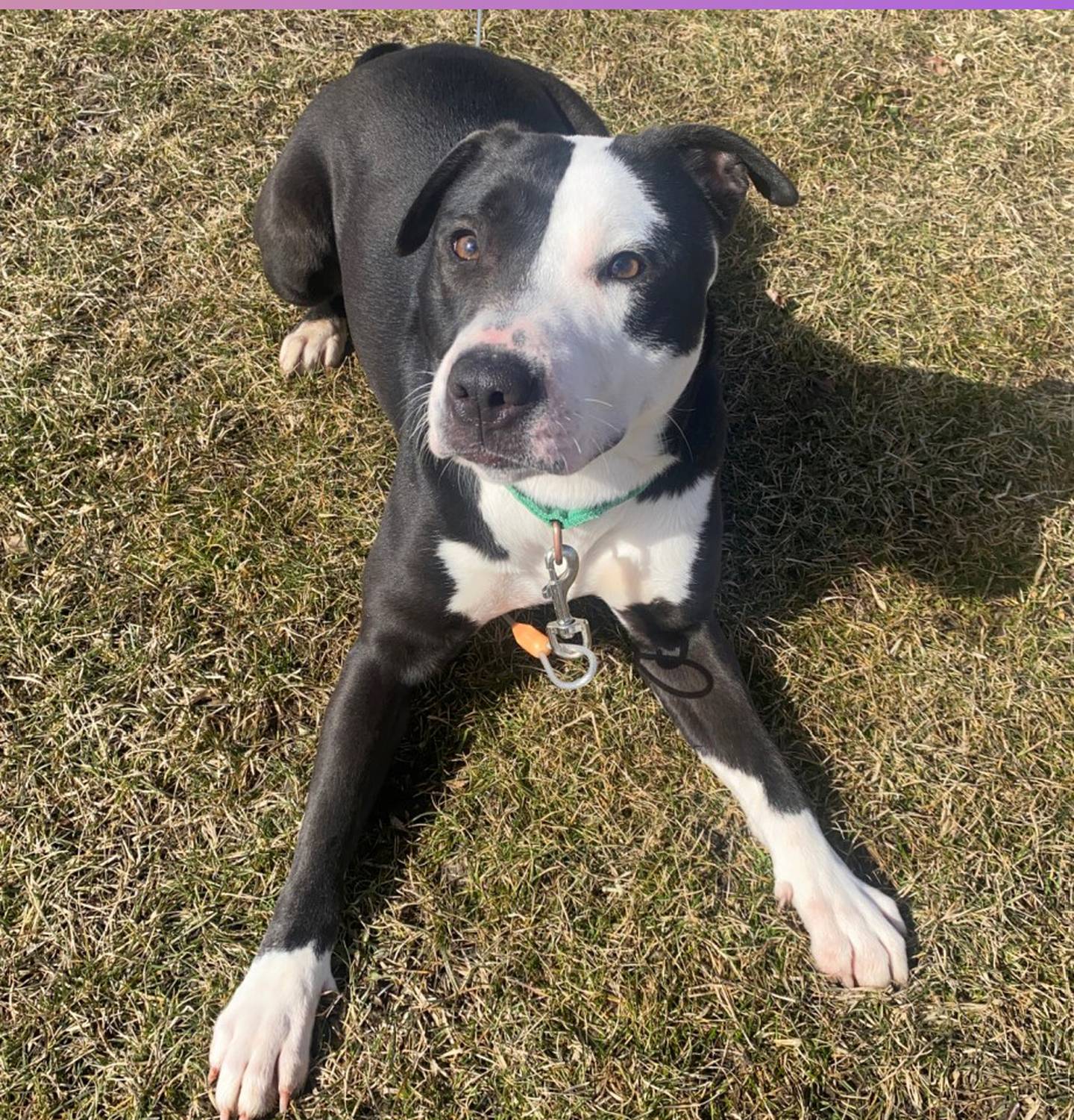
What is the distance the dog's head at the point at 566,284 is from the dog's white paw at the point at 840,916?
124 cm

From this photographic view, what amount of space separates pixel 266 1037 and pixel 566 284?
186 centimetres

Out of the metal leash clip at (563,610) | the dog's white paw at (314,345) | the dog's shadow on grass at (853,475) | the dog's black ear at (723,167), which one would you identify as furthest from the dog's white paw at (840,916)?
the dog's white paw at (314,345)

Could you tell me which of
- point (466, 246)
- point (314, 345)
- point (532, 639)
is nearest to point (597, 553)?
point (532, 639)

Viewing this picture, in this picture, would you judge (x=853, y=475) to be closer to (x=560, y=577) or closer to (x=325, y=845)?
(x=560, y=577)

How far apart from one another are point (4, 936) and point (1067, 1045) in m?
2.77

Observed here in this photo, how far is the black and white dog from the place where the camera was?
2.17 metres

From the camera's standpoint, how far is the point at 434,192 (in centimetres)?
253

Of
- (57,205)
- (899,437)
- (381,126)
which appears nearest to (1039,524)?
(899,437)

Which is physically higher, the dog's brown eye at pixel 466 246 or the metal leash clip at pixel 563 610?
the dog's brown eye at pixel 466 246

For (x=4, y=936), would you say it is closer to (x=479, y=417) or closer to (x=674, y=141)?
(x=479, y=417)

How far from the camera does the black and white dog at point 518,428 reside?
2172 millimetres

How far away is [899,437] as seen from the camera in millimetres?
3758

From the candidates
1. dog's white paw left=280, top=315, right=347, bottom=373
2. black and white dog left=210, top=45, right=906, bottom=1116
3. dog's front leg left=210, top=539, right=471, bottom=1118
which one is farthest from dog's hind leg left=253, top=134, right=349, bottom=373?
dog's front leg left=210, top=539, right=471, bottom=1118

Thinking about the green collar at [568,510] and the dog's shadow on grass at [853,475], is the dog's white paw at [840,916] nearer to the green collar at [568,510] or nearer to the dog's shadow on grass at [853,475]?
the dog's shadow on grass at [853,475]
